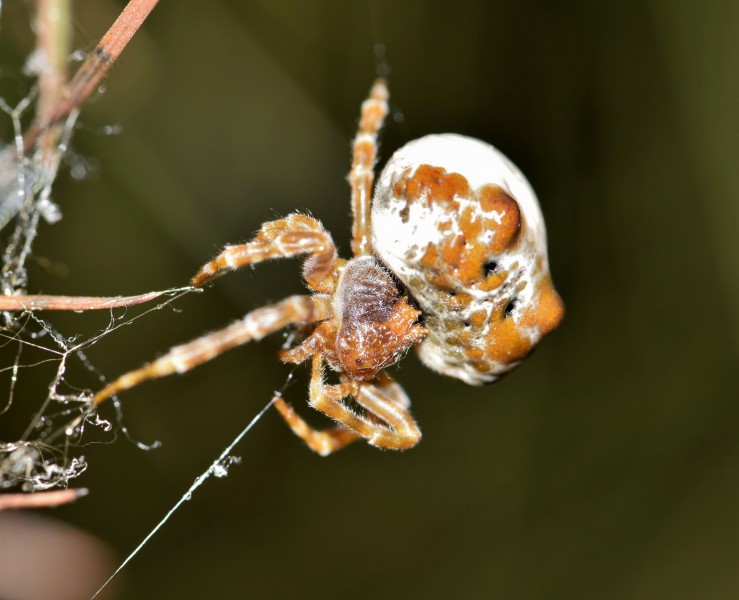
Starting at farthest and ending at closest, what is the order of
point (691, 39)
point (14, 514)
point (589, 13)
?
point (589, 13) < point (691, 39) < point (14, 514)

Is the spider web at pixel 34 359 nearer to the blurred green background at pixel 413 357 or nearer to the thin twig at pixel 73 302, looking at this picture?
the thin twig at pixel 73 302

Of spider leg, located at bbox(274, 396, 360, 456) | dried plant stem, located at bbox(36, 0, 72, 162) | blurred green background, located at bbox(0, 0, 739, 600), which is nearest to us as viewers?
dried plant stem, located at bbox(36, 0, 72, 162)

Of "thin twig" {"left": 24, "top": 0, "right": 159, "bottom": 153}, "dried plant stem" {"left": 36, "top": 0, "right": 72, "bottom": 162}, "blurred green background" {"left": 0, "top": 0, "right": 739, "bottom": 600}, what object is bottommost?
"blurred green background" {"left": 0, "top": 0, "right": 739, "bottom": 600}

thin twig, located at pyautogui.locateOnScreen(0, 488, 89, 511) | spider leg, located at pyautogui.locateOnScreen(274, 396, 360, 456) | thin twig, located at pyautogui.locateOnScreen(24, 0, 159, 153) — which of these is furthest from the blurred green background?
thin twig, located at pyautogui.locateOnScreen(0, 488, 89, 511)

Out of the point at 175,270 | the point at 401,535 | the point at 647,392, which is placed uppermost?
the point at 175,270

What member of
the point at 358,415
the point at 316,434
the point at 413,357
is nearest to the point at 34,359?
the point at 316,434

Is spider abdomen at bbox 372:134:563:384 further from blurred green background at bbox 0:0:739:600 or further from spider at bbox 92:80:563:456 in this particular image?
blurred green background at bbox 0:0:739:600

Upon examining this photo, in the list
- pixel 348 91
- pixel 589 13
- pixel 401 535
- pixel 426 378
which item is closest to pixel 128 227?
pixel 348 91

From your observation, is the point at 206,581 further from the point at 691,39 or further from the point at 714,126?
the point at 691,39
